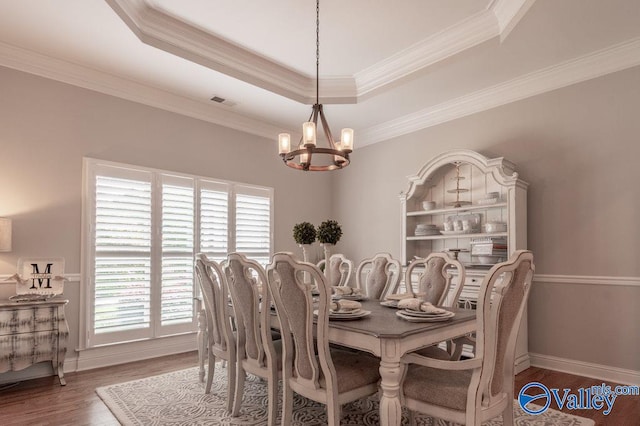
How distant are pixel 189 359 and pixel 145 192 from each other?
1.88m

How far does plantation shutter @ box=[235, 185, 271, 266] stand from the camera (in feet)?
16.9

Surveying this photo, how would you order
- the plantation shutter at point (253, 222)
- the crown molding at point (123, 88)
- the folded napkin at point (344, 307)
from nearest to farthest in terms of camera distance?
the folded napkin at point (344, 307) < the crown molding at point (123, 88) < the plantation shutter at point (253, 222)

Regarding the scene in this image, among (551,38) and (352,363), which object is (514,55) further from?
(352,363)

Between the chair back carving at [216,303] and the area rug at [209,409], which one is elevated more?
the chair back carving at [216,303]

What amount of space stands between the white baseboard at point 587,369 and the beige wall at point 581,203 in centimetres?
5

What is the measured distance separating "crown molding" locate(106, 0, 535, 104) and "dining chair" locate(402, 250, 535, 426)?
2.28 m

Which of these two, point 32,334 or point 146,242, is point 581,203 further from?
point 32,334

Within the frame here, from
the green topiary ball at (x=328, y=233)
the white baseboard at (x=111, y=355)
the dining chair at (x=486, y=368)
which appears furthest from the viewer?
the white baseboard at (x=111, y=355)

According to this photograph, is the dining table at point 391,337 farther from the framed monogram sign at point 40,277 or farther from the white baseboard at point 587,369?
the framed monogram sign at point 40,277

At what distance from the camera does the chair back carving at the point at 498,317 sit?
72.1 inches

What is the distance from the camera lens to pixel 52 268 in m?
3.59

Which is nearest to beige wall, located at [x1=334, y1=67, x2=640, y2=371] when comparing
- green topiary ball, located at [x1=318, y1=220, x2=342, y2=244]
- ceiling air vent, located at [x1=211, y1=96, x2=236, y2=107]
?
green topiary ball, located at [x1=318, y1=220, x2=342, y2=244]

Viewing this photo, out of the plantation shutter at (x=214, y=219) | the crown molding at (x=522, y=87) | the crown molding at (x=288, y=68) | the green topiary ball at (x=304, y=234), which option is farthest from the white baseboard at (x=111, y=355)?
the crown molding at (x=522, y=87)

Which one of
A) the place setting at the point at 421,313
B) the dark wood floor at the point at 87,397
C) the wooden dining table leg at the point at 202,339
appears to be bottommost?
the dark wood floor at the point at 87,397
